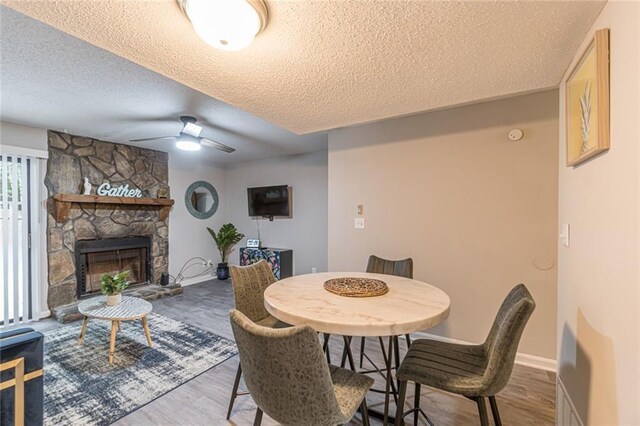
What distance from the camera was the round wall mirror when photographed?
5.33 meters

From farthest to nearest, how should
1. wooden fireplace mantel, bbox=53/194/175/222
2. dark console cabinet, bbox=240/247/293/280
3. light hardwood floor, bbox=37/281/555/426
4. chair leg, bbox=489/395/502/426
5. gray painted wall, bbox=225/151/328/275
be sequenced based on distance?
gray painted wall, bbox=225/151/328/275 → dark console cabinet, bbox=240/247/293/280 → wooden fireplace mantel, bbox=53/194/175/222 → light hardwood floor, bbox=37/281/555/426 → chair leg, bbox=489/395/502/426

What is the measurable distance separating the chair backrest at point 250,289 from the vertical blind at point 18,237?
3.19 meters

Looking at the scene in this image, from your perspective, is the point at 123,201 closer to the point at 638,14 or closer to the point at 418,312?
the point at 418,312

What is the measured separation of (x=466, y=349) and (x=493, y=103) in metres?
2.13

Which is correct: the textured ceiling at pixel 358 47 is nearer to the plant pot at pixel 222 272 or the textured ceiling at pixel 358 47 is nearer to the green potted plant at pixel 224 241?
the green potted plant at pixel 224 241

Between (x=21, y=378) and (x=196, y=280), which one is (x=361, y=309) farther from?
(x=196, y=280)

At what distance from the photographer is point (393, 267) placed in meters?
2.44

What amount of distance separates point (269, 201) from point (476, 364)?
4.40 metres

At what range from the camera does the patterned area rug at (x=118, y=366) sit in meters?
1.81

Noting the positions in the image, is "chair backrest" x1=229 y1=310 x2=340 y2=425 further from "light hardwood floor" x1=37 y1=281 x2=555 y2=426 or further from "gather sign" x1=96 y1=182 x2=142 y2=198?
"gather sign" x1=96 y1=182 x2=142 y2=198

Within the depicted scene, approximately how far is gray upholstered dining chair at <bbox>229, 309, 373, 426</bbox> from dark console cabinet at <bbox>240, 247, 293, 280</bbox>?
3.65 m

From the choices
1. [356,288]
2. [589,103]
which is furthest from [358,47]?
[356,288]

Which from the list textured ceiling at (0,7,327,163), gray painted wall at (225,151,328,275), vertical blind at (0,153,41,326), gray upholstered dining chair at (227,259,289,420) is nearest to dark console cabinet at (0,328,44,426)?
gray upholstered dining chair at (227,259,289,420)

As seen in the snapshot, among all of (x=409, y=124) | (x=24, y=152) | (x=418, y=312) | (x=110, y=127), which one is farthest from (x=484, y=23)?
(x=24, y=152)
